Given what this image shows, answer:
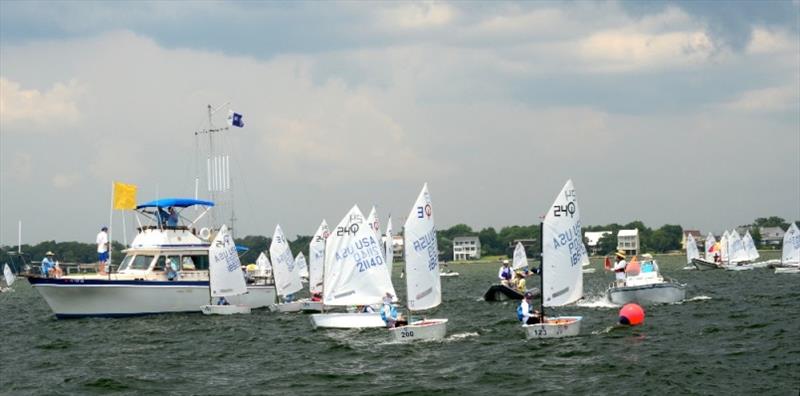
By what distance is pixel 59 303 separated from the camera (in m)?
55.0

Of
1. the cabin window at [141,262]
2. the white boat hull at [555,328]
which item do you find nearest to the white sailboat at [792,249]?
the cabin window at [141,262]

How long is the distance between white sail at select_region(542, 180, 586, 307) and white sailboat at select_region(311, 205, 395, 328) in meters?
7.55

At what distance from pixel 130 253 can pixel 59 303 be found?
5.22 meters

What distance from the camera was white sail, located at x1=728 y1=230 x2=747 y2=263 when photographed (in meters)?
116

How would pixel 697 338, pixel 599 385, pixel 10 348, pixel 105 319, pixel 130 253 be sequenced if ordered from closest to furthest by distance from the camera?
pixel 599 385 < pixel 697 338 < pixel 10 348 < pixel 105 319 < pixel 130 253

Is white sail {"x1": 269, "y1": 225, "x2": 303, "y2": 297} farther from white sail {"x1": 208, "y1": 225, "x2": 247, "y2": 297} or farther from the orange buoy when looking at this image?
the orange buoy

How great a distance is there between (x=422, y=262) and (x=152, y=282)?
21070mm

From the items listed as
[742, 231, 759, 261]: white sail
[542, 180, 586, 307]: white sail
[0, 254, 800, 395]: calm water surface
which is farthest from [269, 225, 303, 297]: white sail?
[742, 231, 759, 261]: white sail

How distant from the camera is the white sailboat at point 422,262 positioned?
131 ft

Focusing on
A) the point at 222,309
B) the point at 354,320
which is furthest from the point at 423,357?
the point at 222,309

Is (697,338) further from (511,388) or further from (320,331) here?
(320,331)

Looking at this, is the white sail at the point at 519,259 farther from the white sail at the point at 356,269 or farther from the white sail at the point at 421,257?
the white sail at the point at 421,257

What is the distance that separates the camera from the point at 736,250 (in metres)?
117

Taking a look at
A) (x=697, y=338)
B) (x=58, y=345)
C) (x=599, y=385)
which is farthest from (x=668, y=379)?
(x=58, y=345)
